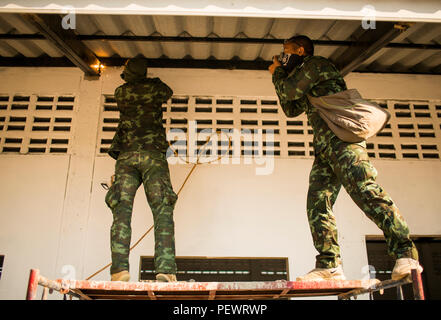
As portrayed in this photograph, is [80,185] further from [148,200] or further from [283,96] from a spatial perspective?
[283,96]

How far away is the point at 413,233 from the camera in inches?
222

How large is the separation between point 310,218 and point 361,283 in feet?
2.27

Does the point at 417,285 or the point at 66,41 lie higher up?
the point at 66,41

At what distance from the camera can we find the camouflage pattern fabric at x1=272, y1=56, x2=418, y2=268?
9.41 feet

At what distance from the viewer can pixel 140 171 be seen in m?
4.16

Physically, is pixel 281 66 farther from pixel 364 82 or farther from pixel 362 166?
pixel 364 82

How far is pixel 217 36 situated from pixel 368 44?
1888 millimetres

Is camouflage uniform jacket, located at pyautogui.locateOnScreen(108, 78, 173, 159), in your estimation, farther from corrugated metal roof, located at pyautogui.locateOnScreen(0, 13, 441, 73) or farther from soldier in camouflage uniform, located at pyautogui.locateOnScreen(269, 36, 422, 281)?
soldier in camouflage uniform, located at pyautogui.locateOnScreen(269, 36, 422, 281)

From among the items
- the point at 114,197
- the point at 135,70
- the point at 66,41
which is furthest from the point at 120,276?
the point at 66,41

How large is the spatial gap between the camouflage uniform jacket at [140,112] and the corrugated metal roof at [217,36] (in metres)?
1.21

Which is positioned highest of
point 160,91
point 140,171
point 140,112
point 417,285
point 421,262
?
point 160,91

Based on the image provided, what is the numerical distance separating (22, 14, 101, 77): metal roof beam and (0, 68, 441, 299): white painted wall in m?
0.32

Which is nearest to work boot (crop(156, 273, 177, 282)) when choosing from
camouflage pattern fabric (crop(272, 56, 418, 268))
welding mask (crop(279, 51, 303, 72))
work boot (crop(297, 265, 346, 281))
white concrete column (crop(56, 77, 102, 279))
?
work boot (crop(297, 265, 346, 281))
